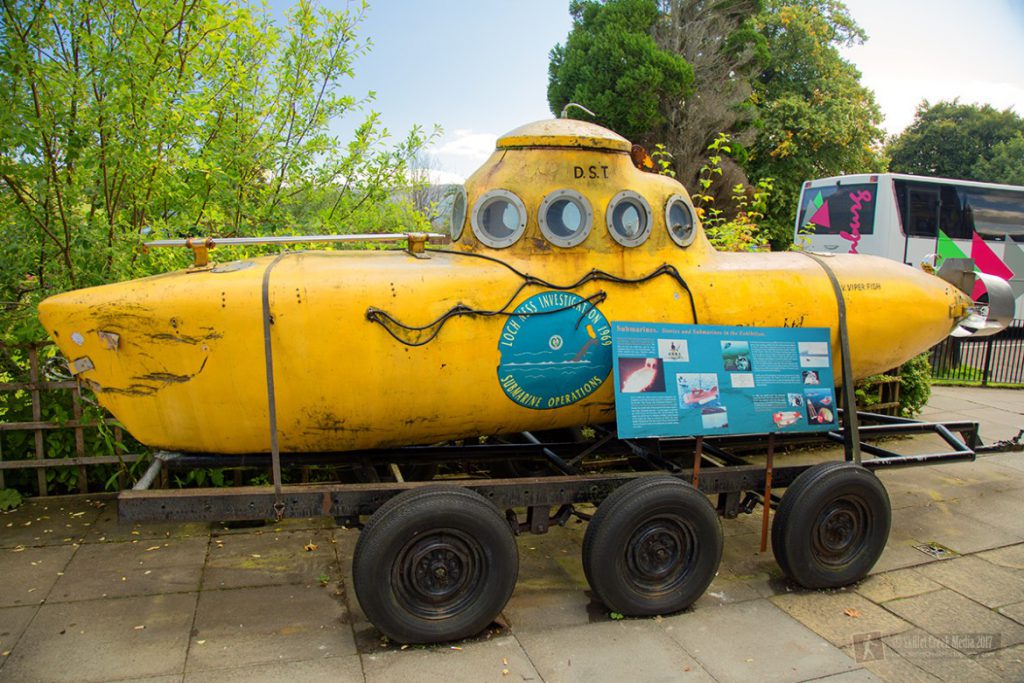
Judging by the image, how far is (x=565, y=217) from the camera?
170 inches

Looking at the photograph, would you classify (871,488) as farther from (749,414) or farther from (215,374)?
(215,374)

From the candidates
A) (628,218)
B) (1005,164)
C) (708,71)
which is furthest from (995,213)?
(1005,164)

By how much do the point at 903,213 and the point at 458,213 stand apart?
14109 mm

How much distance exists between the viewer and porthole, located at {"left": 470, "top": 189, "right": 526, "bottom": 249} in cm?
425

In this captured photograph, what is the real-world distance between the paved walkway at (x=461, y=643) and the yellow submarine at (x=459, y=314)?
91 cm

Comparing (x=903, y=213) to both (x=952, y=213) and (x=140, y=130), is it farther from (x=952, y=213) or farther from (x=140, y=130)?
(x=140, y=130)

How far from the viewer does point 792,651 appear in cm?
376

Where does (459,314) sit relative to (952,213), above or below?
below

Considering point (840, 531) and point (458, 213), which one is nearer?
point (840, 531)

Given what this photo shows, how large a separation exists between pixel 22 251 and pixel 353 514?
10.2ft

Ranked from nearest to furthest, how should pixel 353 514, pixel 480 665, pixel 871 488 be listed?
pixel 480 665 < pixel 353 514 < pixel 871 488

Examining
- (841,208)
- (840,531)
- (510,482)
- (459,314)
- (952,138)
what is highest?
(952,138)

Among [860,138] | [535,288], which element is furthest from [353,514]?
[860,138]

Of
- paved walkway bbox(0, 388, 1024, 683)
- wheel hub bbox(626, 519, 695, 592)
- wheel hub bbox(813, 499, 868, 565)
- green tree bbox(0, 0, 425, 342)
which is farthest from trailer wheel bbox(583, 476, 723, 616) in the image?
green tree bbox(0, 0, 425, 342)
